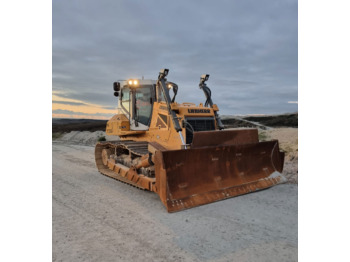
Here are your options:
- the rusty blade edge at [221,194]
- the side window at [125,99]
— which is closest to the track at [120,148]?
the side window at [125,99]

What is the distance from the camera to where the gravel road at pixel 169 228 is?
3.29 m

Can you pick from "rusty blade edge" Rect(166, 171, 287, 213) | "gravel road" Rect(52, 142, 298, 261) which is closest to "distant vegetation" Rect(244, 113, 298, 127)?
"rusty blade edge" Rect(166, 171, 287, 213)

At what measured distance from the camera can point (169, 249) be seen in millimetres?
3400

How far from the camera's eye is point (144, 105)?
7465 mm

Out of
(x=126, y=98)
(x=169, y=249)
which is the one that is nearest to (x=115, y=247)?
(x=169, y=249)

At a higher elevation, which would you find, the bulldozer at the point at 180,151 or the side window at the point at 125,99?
the side window at the point at 125,99

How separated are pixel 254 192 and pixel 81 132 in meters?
28.5

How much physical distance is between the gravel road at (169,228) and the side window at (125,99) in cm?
295

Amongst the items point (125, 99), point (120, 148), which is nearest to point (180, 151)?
point (120, 148)

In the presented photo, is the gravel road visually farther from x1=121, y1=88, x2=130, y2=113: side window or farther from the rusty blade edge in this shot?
x1=121, y1=88, x2=130, y2=113: side window

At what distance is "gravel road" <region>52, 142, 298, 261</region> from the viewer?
10.8 ft

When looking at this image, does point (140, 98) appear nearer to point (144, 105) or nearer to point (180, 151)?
point (144, 105)

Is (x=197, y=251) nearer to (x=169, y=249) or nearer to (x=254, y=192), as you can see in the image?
(x=169, y=249)

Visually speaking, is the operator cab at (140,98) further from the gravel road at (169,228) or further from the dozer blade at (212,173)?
the dozer blade at (212,173)
